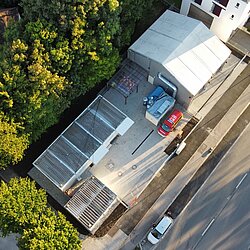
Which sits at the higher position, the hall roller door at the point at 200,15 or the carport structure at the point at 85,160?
the hall roller door at the point at 200,15

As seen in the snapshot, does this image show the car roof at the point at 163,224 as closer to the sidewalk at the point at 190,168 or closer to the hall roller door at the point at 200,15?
the sidewalk at the point at 190,168

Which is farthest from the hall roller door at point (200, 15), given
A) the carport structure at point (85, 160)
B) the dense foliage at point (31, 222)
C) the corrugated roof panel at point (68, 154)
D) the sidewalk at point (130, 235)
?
the dense foliage at point (31, 222)

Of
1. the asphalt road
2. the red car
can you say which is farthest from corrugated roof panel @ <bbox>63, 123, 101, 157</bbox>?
the asphalt road

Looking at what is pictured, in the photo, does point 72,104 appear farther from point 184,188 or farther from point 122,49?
point 184,188

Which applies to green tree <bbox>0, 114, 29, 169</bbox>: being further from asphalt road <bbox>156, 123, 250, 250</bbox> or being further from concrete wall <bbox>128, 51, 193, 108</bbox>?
asphalt road <bbox>156, 123, 250, 250</bbox>

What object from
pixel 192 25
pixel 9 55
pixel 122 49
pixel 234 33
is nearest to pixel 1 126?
pixel 9 55

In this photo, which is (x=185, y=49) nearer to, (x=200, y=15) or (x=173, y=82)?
(x=173, y=82)
